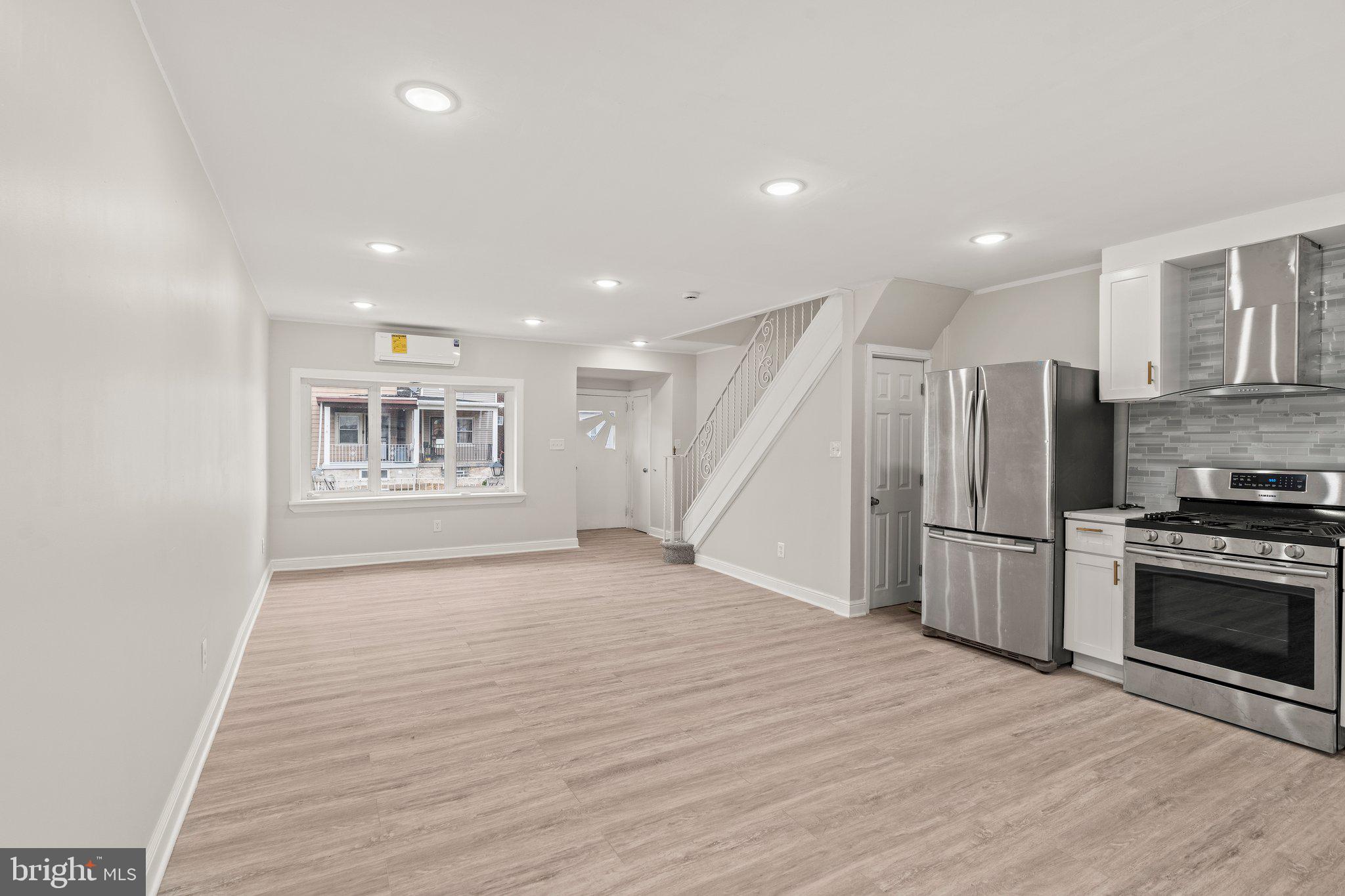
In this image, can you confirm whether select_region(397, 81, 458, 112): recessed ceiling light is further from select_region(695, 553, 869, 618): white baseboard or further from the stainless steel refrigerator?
select_region(695, 553, 869, 618): white baseboard

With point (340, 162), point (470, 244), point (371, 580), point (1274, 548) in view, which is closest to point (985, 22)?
point (340, 162)

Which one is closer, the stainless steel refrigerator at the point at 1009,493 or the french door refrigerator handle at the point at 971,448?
the stainless steel refrigerator at the point at 1009,493

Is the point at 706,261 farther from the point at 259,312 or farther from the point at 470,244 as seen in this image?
the point at 259,312

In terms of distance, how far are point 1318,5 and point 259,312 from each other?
636 centimetres

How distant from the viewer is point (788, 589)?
18.4ft

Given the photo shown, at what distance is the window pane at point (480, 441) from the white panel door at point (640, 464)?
2443 millimetres

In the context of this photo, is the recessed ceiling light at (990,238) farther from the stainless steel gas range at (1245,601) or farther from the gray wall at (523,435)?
the gray wall at (523,435)

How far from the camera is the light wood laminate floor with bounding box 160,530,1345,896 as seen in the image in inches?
79.7

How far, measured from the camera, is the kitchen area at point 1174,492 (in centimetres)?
300

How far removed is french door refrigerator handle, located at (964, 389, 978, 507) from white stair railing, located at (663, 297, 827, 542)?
8.58ft

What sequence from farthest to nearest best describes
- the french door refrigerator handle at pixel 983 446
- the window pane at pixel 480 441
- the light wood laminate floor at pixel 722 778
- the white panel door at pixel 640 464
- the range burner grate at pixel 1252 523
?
the white panel door at pixel 640 464 → the window pane at pixel 480 441 → the french door refrigerator handle at pixel 983 446 → the range burner grate at pixel 1252 523 → the light wood laminate floor at pixel 722 778

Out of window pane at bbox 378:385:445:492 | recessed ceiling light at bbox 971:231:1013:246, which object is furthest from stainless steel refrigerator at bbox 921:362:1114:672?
window pane at bbox 378:385:445:492

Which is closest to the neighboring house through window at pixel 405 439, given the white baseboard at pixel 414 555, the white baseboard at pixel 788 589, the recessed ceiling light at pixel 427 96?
the white baseboard at pixel 414 555

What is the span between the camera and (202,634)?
2721mm
